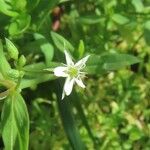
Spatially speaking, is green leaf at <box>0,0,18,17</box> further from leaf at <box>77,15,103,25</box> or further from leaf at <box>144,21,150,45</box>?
leaf at <box>144,21,150,45</box>

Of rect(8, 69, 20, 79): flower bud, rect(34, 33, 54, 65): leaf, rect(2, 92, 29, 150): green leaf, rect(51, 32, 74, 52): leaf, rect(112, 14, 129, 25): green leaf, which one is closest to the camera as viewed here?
rect(8, 69, 20, 79): flower bud

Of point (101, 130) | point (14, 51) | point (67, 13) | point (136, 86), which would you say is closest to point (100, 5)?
point (67, 13)

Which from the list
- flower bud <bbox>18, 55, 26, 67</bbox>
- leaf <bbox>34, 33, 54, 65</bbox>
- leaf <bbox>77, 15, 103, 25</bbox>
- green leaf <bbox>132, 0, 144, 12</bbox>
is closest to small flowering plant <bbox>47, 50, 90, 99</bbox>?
flower bud <bbox>18, 55, 26, 67</bbox>

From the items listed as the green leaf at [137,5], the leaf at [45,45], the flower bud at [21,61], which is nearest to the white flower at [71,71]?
the flower bud at [21,61]

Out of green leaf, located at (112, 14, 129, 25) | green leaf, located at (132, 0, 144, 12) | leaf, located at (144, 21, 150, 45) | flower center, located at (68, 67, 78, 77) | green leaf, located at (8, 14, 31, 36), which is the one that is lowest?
flower center, located at (68, 67, 78, 77)

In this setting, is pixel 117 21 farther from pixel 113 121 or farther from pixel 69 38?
pixel 113 121

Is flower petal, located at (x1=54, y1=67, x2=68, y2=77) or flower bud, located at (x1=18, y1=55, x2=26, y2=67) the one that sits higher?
flower bud, located at (x1=18, y1=55, x2=26, y2=67)

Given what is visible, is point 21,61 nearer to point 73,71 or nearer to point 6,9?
point 73,71

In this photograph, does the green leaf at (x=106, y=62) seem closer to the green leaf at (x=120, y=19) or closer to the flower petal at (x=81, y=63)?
the flower petal at (x=81, y=63)
